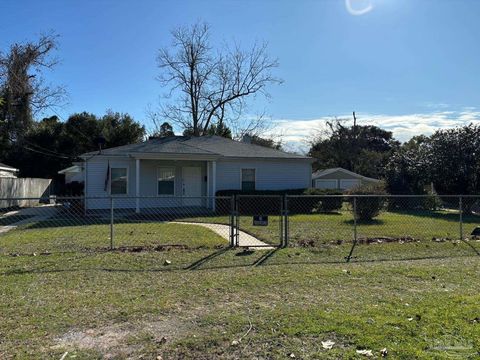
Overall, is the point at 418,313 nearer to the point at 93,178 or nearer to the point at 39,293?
the point at 39,293

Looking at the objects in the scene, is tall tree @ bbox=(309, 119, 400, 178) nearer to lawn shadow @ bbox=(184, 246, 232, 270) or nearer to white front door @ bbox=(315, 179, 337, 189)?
white front door @ bbox=(315, 179, 337, 189)

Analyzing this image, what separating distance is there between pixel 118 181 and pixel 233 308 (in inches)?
634

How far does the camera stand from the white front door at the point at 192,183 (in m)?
21.7

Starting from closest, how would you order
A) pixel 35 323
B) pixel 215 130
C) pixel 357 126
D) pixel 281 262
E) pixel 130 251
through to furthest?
pixel 35 323 < pixel 281 262 < pixel 130 251 < pixel 215 130 < pixel 357 126

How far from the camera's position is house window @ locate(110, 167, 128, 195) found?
2033cm

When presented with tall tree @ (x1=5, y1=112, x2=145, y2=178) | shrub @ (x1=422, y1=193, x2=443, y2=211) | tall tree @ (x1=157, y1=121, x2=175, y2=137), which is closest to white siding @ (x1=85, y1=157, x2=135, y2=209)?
shrub @ (x1=422, y1=193, x2=443, y2=211)

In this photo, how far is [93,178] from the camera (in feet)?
65.9

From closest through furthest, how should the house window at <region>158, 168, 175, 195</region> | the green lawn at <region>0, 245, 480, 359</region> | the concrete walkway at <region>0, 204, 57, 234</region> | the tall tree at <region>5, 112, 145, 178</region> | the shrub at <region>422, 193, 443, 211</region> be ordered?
the green lawn at <region>0, 245, 480, 359</region>
the concrete walkway at <region>0, 204, 57, 234</region>
the house window at <region>158, 168, 175, 195</region>
the shrub at <region>422, 193, 443, 211</region>
the tall tree at <region>5, 112, 145, 178</region>

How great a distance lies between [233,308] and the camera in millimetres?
5379

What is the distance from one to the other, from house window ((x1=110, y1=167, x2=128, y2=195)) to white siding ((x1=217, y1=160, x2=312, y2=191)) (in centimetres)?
453

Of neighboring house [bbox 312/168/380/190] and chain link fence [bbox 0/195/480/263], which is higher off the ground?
neighboring house [bbox 312/168/380/190]

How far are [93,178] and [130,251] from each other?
38.7 feet


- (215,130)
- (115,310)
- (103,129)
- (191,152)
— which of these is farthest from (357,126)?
(115,310)

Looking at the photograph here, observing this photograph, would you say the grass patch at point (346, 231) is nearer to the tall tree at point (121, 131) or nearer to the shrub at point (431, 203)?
the shrub at point (431, 203)
